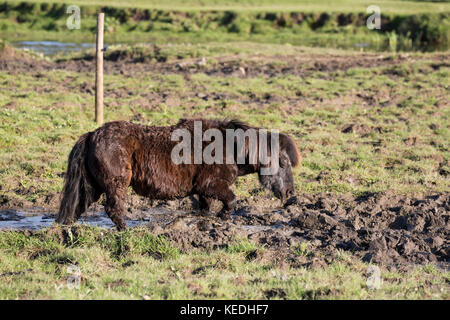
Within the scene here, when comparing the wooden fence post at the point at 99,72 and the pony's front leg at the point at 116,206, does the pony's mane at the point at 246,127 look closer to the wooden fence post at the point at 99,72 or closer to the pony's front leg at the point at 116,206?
the pony's front leg at the point at 116,206

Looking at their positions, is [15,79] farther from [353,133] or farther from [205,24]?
[205,24]

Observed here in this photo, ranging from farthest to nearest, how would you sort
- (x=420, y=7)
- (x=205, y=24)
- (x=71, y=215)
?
(x=420, y=7), (x=205, y=24), (x=71, y=215)

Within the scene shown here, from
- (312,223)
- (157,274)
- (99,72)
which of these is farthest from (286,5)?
(157,274)

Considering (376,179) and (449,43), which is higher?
(449,43)

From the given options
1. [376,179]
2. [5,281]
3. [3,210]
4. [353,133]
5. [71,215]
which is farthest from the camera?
[353,133]

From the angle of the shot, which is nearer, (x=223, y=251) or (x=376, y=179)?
(x=223, y=251)

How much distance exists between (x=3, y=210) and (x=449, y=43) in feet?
109

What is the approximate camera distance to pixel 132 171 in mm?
7016

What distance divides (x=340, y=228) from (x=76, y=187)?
3.13 metres

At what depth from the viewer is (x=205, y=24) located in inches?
1709

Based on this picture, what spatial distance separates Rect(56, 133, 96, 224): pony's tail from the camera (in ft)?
22.5

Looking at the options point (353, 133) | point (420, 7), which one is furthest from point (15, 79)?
point (420, 7)

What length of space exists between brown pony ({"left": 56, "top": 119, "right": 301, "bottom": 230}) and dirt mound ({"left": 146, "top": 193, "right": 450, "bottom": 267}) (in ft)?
1.56

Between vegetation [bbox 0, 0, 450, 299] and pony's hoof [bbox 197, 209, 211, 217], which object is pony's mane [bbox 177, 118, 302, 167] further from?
vegetation [bbox 0, 0, 450, 299]
